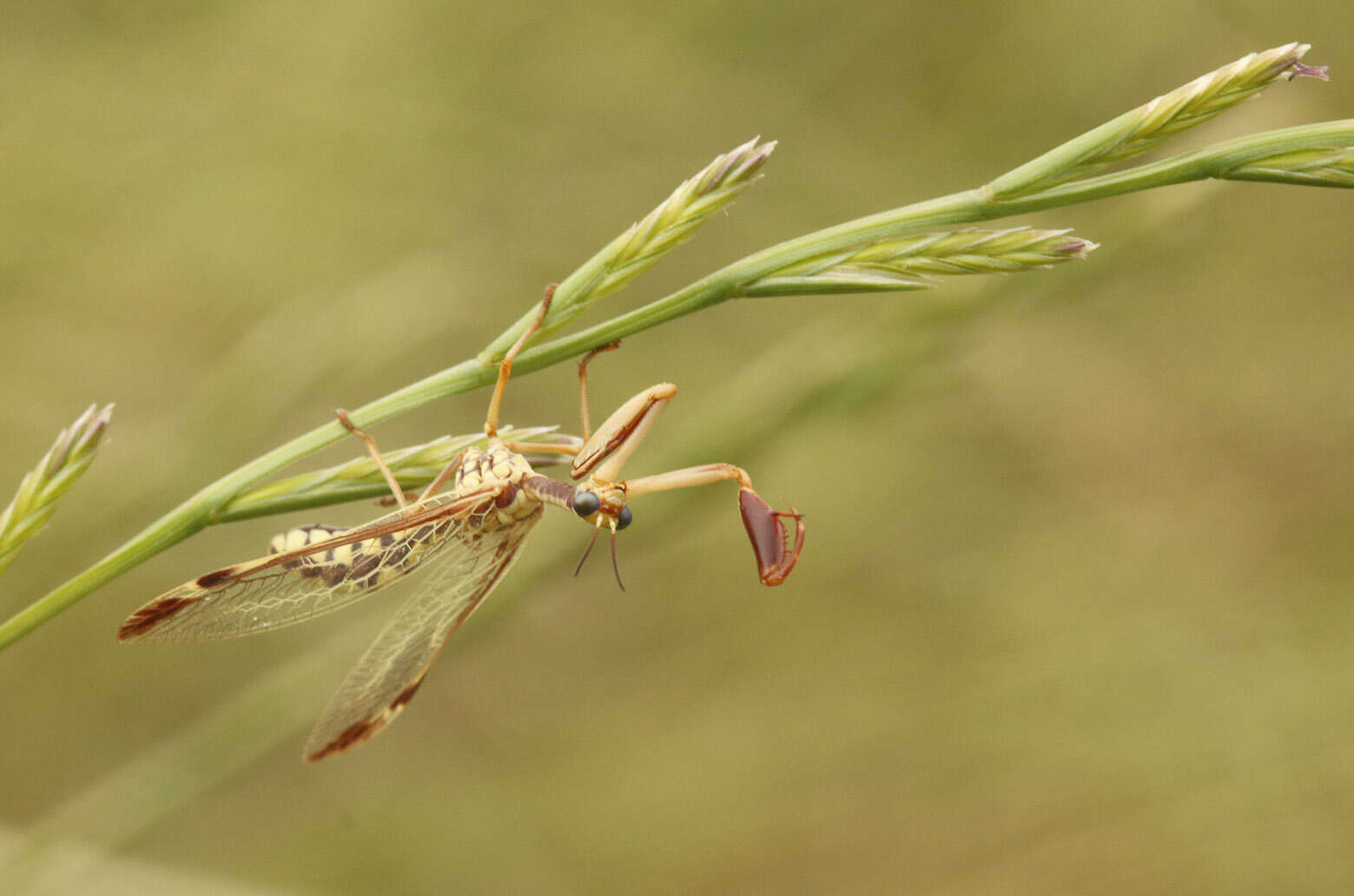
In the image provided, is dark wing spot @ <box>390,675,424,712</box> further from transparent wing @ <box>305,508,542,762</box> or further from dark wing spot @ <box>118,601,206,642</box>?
dark wing spot @ <box>118,601,206,642</box>

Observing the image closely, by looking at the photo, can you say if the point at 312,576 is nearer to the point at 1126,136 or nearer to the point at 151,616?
the point at 151,616

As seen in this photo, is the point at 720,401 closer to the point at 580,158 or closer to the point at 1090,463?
the point at 580,158

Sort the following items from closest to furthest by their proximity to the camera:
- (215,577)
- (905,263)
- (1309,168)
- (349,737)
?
(1309,168)
(905,263)
(215,577)
(349,737)

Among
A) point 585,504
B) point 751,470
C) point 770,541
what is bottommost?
point 751,470

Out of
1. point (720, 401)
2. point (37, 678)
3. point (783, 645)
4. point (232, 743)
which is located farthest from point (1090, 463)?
point (37, 678)

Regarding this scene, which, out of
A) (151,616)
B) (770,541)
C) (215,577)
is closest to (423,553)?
(215,577)

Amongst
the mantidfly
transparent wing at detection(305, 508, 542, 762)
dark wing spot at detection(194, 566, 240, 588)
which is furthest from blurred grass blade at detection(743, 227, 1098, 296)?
dark wing spot at detection(194, 566, 240, 588)

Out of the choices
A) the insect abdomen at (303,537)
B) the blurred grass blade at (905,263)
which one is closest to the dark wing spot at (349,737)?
the insect abdomen at (303,537)
